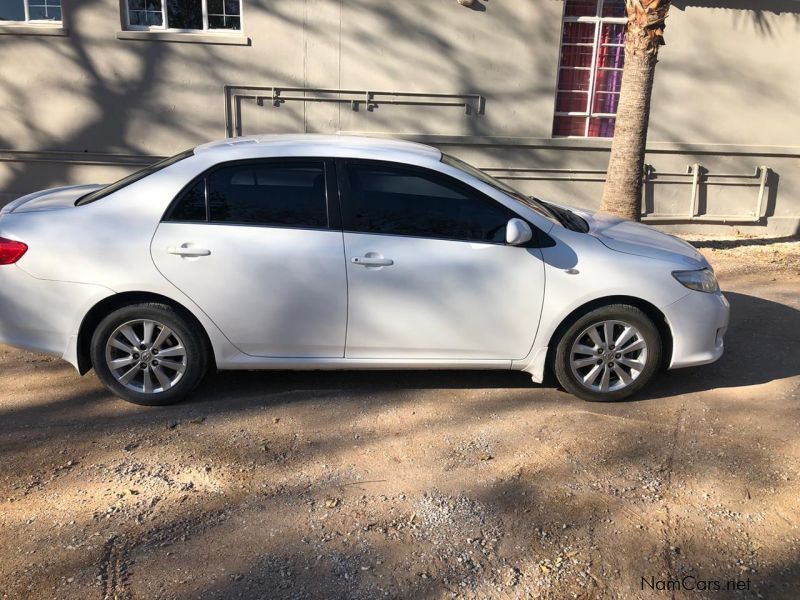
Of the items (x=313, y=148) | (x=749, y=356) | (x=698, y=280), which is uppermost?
(x=313, y=148)

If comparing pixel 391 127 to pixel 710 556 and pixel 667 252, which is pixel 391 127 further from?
pixel 710 556

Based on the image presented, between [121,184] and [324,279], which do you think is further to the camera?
[121,184]

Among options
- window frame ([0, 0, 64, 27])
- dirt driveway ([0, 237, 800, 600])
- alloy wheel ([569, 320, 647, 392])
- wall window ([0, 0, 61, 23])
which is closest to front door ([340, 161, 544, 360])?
alloy wheel ([569, 320, 647, 392])

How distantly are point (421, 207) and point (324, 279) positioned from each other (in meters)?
0.76

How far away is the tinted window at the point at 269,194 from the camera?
14.9 ft

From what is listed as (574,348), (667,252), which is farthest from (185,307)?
(667,252)

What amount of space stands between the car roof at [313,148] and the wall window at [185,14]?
5.65m

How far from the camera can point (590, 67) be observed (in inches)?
413

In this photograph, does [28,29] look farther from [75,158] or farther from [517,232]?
[517,232]

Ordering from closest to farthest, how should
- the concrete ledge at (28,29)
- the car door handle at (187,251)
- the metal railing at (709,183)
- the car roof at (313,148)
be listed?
the car door handle at (187,251), the car roof at (313,148), the concrete ledge at (28,29), the metal railing at (709,183)

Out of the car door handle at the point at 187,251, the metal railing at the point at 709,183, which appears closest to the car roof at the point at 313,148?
the car door handle at the point at 187,251

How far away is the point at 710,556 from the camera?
3.30 m

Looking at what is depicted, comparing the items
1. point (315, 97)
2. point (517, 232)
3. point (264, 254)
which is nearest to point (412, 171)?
point (517, 232)

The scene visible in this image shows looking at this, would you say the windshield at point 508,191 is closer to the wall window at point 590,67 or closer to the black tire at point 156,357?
the black tire at point 156,357
